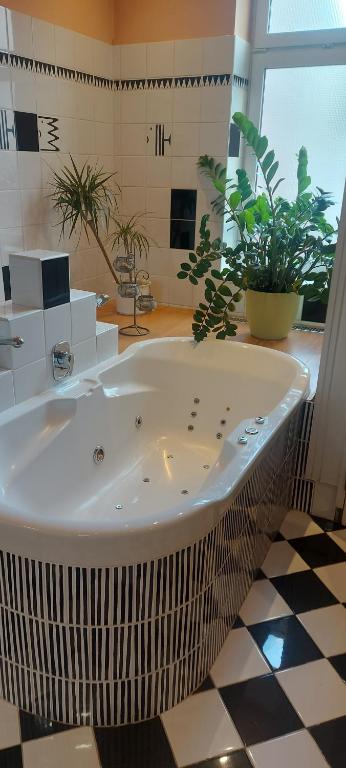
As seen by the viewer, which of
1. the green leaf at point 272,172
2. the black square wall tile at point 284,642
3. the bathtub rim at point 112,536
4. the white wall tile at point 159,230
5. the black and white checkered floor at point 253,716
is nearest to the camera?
the bathtub rim at point 112,536

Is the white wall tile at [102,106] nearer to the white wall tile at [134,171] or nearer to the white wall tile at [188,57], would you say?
the white wall tile at [134,171]

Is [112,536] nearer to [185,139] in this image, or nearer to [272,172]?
[272,172]

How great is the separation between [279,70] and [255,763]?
9.47 ft

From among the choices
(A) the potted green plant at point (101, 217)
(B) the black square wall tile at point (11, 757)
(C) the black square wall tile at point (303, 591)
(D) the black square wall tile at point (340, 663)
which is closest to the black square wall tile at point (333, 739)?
(D) the black square wall tile at point (340, 663)

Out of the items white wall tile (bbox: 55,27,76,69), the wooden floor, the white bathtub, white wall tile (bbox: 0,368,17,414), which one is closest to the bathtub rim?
the white bathtub

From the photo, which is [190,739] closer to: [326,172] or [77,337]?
[77,337]

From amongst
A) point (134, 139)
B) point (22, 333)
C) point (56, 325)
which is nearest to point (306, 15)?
point (134, 139)

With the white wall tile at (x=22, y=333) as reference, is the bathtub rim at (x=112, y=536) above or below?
below

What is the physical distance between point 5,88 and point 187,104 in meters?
0.94

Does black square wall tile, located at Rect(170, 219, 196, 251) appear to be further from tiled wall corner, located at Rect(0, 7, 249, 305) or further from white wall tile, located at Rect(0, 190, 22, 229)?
white wall tile, located at Rect(0, 190, 22, 229)

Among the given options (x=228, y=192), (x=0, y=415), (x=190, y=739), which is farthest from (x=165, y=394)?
(x=190, y=739)

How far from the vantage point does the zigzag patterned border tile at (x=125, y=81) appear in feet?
7.95

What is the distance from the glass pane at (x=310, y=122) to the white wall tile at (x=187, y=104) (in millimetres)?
364

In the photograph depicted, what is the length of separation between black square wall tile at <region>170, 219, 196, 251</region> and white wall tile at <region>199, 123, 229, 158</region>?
369 millimetres
